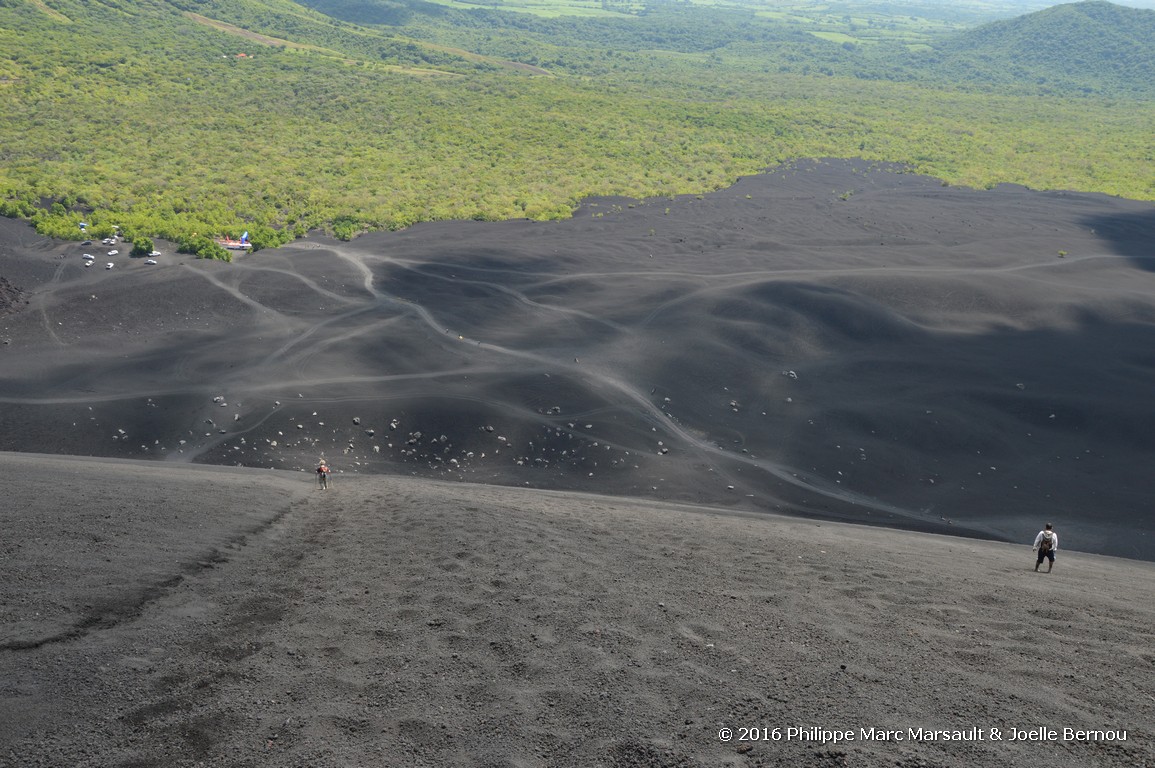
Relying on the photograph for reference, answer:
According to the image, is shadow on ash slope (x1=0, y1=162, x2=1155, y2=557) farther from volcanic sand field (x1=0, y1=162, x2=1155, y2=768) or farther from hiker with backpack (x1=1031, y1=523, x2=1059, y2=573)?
hiker with backpack (x1=1031, y1=523, x2=1059, y2=573)

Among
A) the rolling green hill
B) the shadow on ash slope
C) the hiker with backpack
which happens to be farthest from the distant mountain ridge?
the hiker with backpack

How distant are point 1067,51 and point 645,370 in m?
170

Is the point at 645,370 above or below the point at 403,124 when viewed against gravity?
below

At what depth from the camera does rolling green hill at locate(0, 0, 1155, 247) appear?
182 feet

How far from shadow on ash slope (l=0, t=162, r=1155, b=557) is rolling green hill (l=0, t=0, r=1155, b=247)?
1158 centimetres

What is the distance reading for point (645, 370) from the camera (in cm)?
3058

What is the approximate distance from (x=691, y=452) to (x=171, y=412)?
17269mm

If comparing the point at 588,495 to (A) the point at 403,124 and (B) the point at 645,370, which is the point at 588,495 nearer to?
(B) the point at 645,370

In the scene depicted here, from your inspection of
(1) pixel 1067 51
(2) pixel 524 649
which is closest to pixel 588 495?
(2) pixel 524 649

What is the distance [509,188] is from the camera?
6162 centimetres

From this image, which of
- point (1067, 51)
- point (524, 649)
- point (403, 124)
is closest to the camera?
point (524, 649)

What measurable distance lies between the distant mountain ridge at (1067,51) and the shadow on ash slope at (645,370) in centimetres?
12379

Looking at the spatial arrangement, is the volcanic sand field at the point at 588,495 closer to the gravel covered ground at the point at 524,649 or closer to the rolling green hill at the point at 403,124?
the gravel covered ground at the point at 524,649

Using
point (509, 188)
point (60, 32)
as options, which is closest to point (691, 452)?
point (509, 188)
